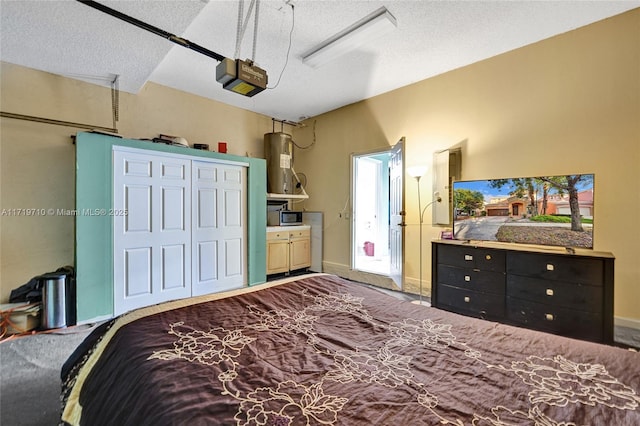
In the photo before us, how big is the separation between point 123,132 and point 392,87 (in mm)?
3667

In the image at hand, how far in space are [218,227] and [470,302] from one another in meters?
3.23

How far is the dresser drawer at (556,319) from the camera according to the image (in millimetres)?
2182

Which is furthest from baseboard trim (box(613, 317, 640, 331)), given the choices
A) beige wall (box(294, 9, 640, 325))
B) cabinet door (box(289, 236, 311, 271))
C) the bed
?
cabinet door (box(289, 236, 311, 271))

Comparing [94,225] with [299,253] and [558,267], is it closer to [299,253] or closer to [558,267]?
[299,253]

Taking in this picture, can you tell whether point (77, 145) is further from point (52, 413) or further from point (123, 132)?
point (52, 413)

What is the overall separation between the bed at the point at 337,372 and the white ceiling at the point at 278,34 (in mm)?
2273

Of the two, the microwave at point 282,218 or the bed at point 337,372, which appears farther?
the microwave at point 282,218

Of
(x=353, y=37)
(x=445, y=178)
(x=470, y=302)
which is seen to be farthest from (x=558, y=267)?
(x=353, y=37)

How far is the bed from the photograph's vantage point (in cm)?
75

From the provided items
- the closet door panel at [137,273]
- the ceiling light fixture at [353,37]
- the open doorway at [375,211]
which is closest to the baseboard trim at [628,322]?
the ceiling light fixture at [353,37]

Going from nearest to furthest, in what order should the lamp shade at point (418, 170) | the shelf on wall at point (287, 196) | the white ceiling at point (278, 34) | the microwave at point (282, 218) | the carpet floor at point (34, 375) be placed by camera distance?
the carpet floor at point (34, 375), the white ceiling at point (278, 34), the lamp shade at point (418, 170), the shelf on wall at point (287, 196), the microwave at point (282, 218)

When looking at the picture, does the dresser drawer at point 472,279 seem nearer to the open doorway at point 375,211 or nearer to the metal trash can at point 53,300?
the open doorway at point 375,211

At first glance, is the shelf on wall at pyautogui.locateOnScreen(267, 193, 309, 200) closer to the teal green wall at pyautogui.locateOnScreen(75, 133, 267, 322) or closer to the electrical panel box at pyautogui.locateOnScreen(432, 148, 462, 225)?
the teal green wall at pyautogui.locateOnScreen(75, 133, 267, 322)

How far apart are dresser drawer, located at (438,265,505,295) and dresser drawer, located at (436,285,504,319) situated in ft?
0.17
